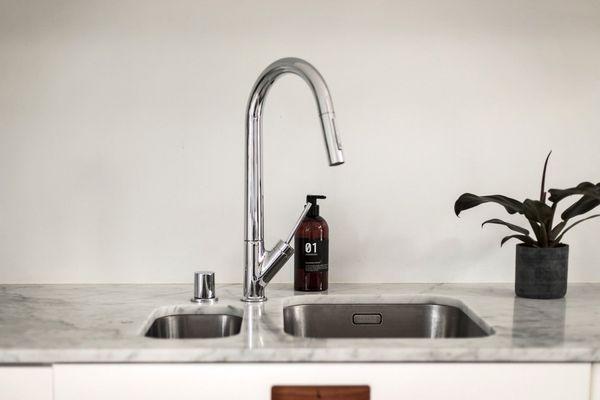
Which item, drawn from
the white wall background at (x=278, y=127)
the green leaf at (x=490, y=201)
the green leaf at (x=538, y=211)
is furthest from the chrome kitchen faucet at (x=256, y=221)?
the green leaf at (x=538, y=211)

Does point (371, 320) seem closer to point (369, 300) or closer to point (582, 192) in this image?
point (369, 300)

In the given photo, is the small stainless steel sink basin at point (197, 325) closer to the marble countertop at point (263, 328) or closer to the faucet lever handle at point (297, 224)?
the marble countertop at point (263, 328)

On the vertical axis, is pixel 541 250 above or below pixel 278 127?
below

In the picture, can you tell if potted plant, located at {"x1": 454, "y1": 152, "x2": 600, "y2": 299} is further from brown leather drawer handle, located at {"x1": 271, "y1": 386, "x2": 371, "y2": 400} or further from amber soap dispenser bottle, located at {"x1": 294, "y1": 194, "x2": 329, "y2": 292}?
brown leather drawer handle, located at {"x1": 271, "y1": 386, "x2": 371, "y2": 400}

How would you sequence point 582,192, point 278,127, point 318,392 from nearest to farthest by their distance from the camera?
point 318,392, point 582,192, point 278,127

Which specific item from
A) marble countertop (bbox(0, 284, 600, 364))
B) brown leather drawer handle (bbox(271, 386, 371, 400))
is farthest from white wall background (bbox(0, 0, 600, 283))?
brown leather drawer handle (bbox(271, 386, 371, 400))

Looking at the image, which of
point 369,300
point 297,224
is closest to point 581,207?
point 369,300

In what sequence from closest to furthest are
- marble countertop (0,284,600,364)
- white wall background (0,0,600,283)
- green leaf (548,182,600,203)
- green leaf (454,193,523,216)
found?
marble countertop (0,284,600,364) < green leaf (548,182,600,203) < green leaf (454,193,523,216) < white wall background (0,0,600,283)

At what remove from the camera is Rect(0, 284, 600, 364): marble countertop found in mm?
1023

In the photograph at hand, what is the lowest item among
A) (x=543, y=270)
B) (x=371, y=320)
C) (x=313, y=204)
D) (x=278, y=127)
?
(x=371, y=320)

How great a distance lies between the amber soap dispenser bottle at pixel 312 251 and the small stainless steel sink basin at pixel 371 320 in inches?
2.5

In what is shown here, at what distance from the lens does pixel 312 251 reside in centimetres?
147

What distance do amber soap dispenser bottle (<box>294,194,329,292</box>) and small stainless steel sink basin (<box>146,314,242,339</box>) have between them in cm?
21

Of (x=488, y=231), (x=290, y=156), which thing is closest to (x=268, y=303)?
(x=290, y=156)
